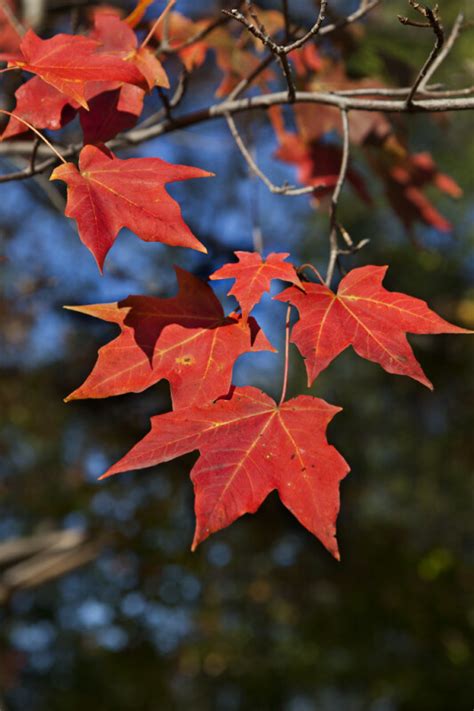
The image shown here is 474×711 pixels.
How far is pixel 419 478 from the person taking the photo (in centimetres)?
471

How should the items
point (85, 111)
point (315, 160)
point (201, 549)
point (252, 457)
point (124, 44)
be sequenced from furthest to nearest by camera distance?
point (201, 549) → point (315, 160) → point (124, 44) → point (85, 111) → point (252, 457)

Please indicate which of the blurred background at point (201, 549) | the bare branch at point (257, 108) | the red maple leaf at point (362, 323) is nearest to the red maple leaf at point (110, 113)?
the bare branch at point (257, 108)

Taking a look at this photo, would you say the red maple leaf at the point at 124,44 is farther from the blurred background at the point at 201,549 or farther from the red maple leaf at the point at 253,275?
the blurred background at the point at 201,549

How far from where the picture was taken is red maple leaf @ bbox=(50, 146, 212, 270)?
0.61 metres

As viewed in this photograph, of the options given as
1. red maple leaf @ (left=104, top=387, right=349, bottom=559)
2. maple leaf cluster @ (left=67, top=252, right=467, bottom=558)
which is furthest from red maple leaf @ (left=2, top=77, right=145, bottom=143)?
red maple leaf @ (left=104, top=387, right=349, bottom=559)

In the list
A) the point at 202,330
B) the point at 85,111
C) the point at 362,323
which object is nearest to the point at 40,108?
the point at 85,111

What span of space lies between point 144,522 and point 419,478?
7.65 ft

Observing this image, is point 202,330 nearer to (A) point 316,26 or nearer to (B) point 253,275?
(B) point 253,275

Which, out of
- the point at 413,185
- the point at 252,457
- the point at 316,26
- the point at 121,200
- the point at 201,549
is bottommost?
the point at 201,549

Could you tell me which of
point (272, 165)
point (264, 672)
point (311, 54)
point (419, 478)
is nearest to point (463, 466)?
point (419, 478)

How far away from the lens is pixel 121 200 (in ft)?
2.09

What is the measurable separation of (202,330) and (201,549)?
8.73 ft

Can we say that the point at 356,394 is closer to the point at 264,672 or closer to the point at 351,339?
the point at 264,672

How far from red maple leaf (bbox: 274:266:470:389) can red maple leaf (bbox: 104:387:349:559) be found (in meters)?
0.06
